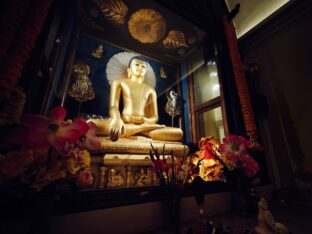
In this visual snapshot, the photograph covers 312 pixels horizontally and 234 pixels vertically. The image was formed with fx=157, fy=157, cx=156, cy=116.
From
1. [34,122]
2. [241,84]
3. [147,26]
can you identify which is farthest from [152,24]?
[34,122]

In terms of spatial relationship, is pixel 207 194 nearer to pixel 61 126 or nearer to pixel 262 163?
pixel 262 163

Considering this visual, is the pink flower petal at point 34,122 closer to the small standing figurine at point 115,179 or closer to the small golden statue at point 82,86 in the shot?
the small standing figurine at point 115,179

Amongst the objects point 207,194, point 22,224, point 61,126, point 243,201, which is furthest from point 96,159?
point 243,201

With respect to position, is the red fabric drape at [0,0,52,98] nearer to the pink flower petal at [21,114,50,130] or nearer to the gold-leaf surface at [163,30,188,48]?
the pink flower petal at [21,114,50,130]

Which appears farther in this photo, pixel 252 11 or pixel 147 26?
pixel 252 11

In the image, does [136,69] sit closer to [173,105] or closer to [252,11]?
[173,105]

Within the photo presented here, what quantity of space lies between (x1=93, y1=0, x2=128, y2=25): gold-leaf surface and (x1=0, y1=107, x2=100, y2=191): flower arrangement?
2.05m

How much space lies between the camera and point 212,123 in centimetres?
229

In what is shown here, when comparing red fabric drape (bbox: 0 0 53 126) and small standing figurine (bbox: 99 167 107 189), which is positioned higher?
red fabric drape (bbox: 0 0 53 126)

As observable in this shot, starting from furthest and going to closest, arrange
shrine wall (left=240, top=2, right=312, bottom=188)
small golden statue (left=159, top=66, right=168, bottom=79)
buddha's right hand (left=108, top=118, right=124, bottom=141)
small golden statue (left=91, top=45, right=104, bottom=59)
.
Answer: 1. small golden statue (left=159, top=66, right=168, bottom=79)
2. small golden statue (left=91, top=45, right=104, bottom=59)
3. shrine wall (left=240, top=2, right=312, bottom=188)
4. buddha's right hand (left=108, top=118, right=124, bottom=141)

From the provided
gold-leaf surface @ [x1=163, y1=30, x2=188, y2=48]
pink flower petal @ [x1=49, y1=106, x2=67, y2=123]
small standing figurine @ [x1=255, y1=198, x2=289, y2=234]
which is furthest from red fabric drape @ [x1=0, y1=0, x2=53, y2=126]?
gold-leaf surface @ [x1=163, y1=30, x2=188, y2=48]

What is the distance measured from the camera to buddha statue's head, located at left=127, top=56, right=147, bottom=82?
2.73 meters

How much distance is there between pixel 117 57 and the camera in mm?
2775

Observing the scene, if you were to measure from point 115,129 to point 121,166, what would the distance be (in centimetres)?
43
